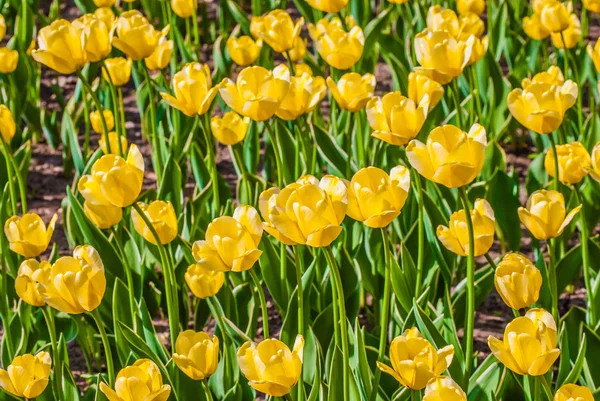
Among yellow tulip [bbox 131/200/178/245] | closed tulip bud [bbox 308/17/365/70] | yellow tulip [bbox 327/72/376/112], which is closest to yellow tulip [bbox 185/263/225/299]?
yellow tulip [bbox 131/200/178/245]

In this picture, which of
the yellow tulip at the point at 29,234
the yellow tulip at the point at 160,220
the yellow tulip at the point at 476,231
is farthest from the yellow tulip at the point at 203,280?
the yellow tulip at the point at 476,231

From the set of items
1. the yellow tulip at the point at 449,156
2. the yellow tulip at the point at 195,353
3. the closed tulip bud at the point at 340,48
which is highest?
the yellow tulip at the point at 449,156

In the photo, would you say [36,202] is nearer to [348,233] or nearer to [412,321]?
[348,233]

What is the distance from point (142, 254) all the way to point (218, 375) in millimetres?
606

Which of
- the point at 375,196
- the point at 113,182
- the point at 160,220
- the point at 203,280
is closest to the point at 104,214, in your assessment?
the point at 160,220

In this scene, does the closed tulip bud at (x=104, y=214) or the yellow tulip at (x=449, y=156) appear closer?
the yellow tulip at (x=449, y=156)

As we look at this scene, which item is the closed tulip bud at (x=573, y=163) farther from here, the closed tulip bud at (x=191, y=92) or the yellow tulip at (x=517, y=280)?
the closed tulip bud at (x=191, y=92)

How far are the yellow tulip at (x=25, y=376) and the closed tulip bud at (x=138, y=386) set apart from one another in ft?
0.81

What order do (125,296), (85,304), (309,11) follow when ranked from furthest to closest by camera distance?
(309,11) < (125,296) < (85,304)

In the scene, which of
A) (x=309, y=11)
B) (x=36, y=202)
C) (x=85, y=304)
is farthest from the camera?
(x=309, y=11)

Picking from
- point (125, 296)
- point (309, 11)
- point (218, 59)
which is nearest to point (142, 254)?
point (125, 296)

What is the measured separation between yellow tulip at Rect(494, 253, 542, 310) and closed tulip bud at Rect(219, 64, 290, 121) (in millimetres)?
671

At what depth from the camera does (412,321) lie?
1.98 m

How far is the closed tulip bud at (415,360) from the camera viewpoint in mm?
1514
